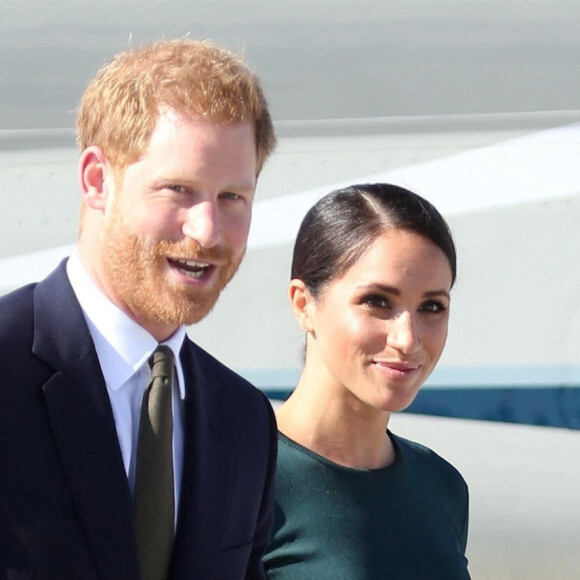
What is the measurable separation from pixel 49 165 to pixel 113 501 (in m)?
1.90

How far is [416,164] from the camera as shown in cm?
327

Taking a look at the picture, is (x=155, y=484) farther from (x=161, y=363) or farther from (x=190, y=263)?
(x=190, y=263)

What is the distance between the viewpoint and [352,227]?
7.23 ft

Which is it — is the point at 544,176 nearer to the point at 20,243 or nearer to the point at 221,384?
the point at 20,243

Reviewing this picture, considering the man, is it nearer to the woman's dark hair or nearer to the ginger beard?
the ginger beard

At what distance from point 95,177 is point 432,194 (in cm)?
190

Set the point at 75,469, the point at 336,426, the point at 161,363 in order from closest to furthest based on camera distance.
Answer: the point at 75,469, the point at 161,363, the point at 336,426

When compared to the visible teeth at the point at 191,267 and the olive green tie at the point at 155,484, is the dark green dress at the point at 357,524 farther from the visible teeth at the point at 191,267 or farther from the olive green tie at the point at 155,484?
the visible teeth at the point at 191,267

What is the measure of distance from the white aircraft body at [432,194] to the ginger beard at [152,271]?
1.69 metres

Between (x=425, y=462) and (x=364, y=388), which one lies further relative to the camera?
(x=425, y=462)

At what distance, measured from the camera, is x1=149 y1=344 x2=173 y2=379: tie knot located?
1532 mm

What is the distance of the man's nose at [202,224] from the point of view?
1438 mm

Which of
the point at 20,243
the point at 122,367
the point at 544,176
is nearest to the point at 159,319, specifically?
the point at 122,367

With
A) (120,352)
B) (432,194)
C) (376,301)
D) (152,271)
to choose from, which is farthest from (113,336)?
(432,194)
